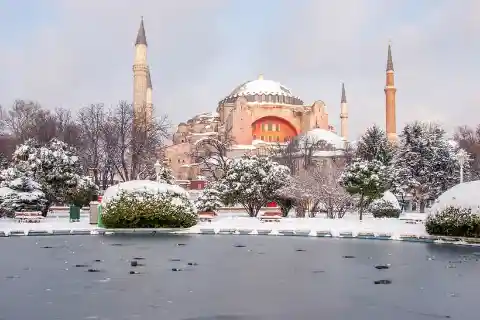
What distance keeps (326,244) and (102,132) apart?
29.5 meters

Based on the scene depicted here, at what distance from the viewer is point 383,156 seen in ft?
126

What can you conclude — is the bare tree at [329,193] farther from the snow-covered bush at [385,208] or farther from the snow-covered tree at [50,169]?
the snow-covered tree at [50,169]


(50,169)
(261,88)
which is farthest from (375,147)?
(261,88)

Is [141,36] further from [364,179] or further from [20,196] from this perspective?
[364,179]

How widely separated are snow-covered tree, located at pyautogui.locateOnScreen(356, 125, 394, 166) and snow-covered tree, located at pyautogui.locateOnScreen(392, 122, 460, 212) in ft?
4.83

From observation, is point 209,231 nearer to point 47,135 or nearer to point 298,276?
point 298,276

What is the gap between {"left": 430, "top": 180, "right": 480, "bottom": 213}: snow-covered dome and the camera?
16641 millimetres

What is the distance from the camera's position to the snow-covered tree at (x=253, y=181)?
2875cm

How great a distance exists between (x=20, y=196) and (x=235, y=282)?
20.0 m

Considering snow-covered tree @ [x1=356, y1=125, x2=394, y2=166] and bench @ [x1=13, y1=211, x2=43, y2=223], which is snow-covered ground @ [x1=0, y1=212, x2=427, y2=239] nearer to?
bench @ [x1=13, y1=211, x2=43, y2=223]

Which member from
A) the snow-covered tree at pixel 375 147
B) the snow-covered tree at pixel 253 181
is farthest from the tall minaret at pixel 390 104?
the snow-covered tree at pixel 253 181

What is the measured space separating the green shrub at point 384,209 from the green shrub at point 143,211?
12.9 meters

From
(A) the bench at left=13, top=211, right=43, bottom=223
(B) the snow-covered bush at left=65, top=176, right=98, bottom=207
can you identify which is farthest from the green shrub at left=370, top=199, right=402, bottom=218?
(A) the bench at left=13, top=211, right=43, bottom=223

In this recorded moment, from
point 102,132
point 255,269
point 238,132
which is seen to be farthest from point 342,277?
point 238,132
